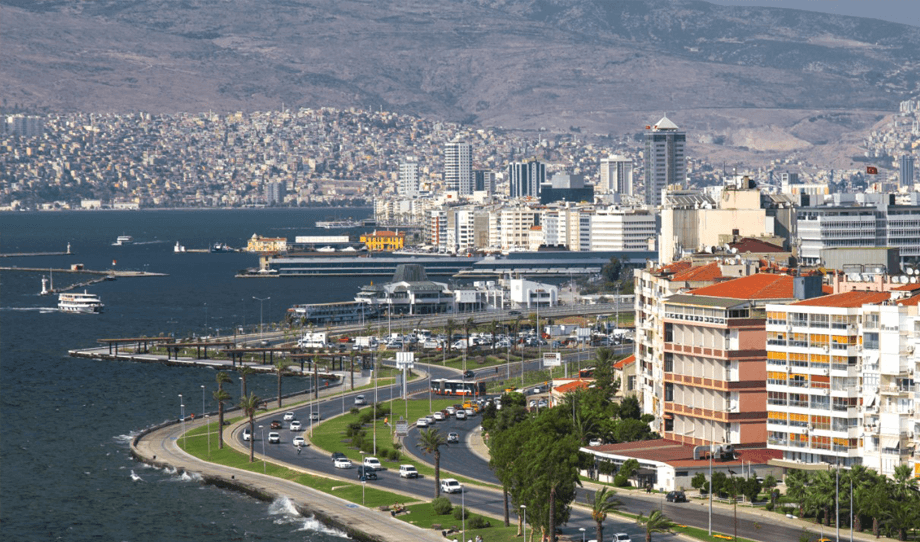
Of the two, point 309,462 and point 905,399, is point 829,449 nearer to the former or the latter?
point 905,399

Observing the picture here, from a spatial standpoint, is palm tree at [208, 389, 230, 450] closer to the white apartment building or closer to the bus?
the bus

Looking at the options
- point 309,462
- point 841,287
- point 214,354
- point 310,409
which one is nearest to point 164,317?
point 214,354

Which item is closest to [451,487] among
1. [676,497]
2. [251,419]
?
[676,497]

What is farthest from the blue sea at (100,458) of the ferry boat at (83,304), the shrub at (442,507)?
the ferry boat at (83,304)

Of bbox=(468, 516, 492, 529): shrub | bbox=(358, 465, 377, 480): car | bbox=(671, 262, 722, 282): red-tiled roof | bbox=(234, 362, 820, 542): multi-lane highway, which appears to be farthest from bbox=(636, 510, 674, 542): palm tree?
bbox=(671, 262, 722, 282): red-tiled roof

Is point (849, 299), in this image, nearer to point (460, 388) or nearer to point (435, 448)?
point (435, 448)
